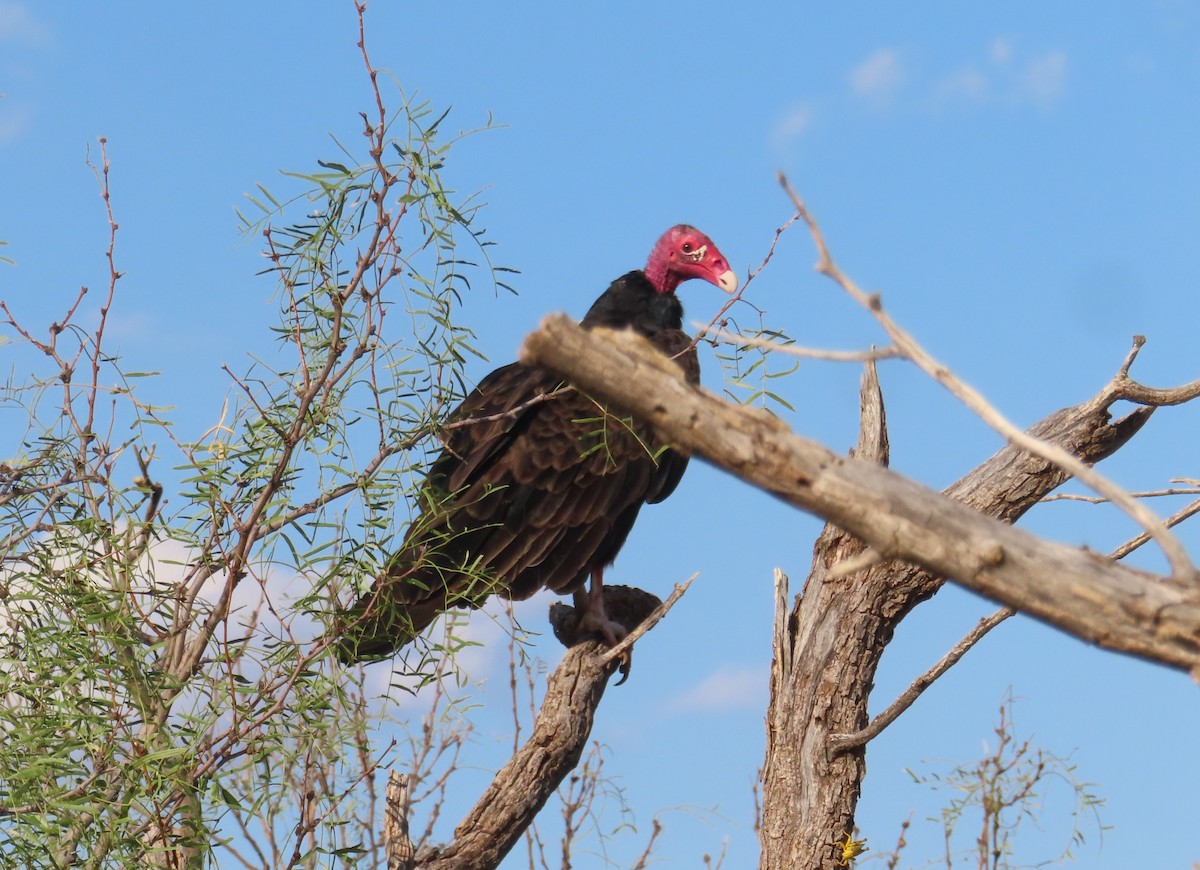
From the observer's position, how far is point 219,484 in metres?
3.49

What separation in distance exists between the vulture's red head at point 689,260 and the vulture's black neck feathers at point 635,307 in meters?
0.16

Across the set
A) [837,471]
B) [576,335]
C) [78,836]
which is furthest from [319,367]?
[837,471]

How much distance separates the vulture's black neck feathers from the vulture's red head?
0.16 m

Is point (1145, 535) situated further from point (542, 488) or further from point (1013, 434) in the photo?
point (1013, 434)

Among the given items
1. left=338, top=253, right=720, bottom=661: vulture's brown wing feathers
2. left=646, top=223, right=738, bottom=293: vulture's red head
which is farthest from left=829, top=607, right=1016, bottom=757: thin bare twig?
left=646, top=223, right=738, bottom=293: vulture's red head

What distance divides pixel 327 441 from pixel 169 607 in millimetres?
648

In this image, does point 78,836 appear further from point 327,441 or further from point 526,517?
point 526,517

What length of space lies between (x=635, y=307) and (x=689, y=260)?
0.51 metres

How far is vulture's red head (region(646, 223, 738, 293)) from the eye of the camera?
6.12m

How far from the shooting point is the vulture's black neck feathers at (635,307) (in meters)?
5.75

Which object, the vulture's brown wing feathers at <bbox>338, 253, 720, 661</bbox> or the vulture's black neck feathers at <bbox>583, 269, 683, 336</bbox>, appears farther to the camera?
the vulture's black neck feathers at <bbox>583, 269, 683, 336</bbox>

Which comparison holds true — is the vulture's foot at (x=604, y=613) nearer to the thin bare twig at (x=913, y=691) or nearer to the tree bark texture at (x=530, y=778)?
the tree bark texture at (x=530, y=778)

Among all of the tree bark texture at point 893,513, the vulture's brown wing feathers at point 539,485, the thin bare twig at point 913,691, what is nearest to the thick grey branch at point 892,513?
the tree bark texture at point 893,513

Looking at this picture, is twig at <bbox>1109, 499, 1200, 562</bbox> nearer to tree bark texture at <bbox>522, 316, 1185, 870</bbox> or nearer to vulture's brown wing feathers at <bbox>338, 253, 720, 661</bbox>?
vulture's brown wing feathers at <bbox>338, 253, 720, 661</bbox>
